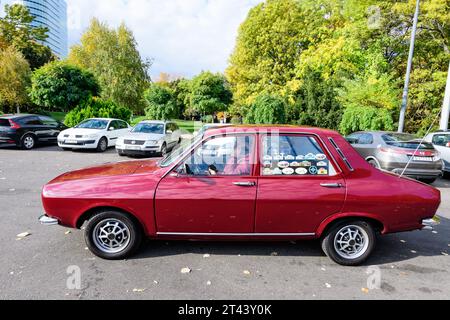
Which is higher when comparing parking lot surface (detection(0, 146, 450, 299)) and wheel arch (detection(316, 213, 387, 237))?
wheel arch (detection(316, 213, 387, 237))

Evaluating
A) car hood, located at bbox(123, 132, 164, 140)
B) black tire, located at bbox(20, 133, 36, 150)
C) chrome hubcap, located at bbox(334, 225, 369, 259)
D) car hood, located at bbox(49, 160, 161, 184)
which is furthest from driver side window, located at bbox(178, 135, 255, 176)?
black tire, located at bbox(20, 133, 36, 150)

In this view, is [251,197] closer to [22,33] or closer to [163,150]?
[163,150]

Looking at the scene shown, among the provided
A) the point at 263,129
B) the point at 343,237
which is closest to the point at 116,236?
the point at 263,129

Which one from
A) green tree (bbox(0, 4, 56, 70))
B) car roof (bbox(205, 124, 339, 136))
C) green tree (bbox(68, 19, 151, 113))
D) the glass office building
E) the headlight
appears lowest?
the headlight

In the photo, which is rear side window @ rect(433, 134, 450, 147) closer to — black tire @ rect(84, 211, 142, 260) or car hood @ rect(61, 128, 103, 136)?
black tire @ rect(84, 211, 142, 260)

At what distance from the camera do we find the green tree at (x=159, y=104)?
26.1 m

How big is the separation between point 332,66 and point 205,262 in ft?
65.2

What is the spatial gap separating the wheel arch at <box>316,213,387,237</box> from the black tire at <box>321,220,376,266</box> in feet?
0.12

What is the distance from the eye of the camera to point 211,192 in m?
3.42

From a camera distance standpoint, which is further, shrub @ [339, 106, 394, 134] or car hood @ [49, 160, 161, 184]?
shrub @ [339, 106, 394, 134]

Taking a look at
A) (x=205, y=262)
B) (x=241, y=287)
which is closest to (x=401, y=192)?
(x=241, y=287)

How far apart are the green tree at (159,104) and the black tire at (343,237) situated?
24.0 meters

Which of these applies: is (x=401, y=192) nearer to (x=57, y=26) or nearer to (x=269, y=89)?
(x=269, y=89)

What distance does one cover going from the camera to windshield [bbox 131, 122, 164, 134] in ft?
41.3
